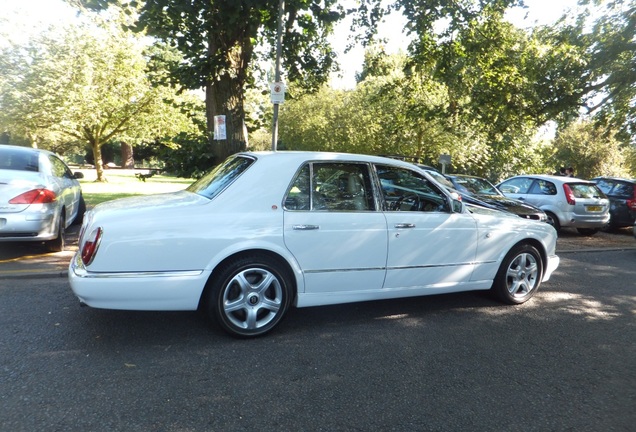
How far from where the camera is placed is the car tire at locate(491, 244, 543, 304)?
195 inches

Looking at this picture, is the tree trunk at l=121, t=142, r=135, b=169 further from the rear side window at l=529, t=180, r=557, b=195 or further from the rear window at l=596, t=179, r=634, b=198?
the rear window at l=596, t=179, r=634, b=198

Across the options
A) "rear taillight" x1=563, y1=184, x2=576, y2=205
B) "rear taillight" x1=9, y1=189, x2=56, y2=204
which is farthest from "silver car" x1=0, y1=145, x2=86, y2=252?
"rear taillight" x1=563, y1=184, x2=576, y2=205

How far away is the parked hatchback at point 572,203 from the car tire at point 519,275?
6624mm

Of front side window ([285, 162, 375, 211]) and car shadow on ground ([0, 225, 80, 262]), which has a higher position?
front side window ([285, 162, 375, 211])

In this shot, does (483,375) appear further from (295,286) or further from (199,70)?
(199,70)

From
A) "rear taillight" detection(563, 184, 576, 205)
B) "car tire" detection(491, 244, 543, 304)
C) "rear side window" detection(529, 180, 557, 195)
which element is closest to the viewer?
"car tire" detection(491, 244, 543, 304)

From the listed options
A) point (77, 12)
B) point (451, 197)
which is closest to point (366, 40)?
point (77, 12)

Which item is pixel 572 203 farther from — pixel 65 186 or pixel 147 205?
pixel 65 186

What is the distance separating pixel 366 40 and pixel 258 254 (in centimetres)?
945

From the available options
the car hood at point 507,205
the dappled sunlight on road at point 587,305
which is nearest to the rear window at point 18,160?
the dappled sunlight on road at point 587,305

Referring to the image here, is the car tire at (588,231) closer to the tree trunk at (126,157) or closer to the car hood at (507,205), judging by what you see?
the car hood at (507,205)

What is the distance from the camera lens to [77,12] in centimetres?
930

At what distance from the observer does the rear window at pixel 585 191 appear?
11.0 m

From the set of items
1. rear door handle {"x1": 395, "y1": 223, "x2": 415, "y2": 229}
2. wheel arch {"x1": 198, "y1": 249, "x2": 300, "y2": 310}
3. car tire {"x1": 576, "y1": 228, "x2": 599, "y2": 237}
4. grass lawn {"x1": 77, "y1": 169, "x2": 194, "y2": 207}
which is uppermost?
rear door handle {"x1": 395, "y1": 223, "x2": 415, "y2": 229}
